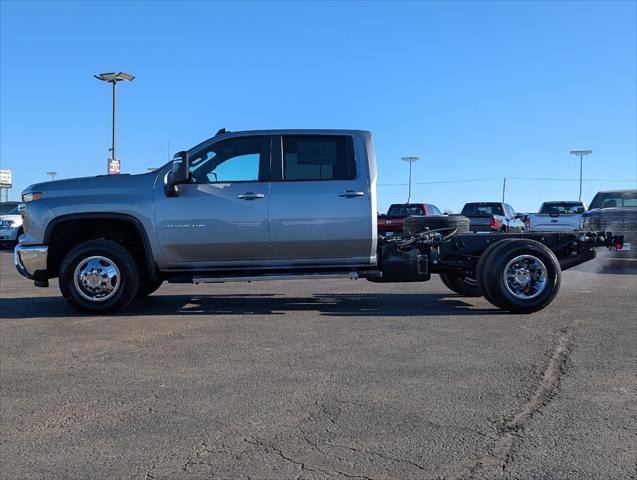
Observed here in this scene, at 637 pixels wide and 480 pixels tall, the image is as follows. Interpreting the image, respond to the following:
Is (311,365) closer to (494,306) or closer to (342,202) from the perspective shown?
(342,202)

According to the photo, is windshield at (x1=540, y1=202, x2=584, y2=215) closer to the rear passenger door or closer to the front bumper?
the rear passenger door

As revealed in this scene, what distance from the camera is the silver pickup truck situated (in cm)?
712

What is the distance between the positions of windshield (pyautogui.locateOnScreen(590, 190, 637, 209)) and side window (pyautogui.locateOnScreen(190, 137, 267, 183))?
12.1 metres

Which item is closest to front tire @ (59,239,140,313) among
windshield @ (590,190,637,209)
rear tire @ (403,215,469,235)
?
rear tire @ (403,215,469,235)

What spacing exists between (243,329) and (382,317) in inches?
69.4

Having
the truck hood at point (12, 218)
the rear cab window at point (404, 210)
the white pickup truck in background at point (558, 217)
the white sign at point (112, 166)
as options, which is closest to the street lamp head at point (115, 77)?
the white sign at point (112, 166)

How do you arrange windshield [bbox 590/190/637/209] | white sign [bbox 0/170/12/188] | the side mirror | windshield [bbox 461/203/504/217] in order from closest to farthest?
the side mirror, windshield [bbox 590/190/637/209], windshield [bbox 461/203/504/217], white sign [bbox 0/170/12/188]

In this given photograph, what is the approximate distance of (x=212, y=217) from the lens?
7109mm

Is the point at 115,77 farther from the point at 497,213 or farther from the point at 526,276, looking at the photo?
the point at 526,276

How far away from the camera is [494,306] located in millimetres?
8023

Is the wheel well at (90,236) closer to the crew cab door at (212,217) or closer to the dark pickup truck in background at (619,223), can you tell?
the crew cab door at (212,217)

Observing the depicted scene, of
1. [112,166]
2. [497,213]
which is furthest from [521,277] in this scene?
[112,166]

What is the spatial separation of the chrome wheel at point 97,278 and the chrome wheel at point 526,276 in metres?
4.89

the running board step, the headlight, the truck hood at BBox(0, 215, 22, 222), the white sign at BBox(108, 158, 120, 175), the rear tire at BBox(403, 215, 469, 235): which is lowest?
the running board step
